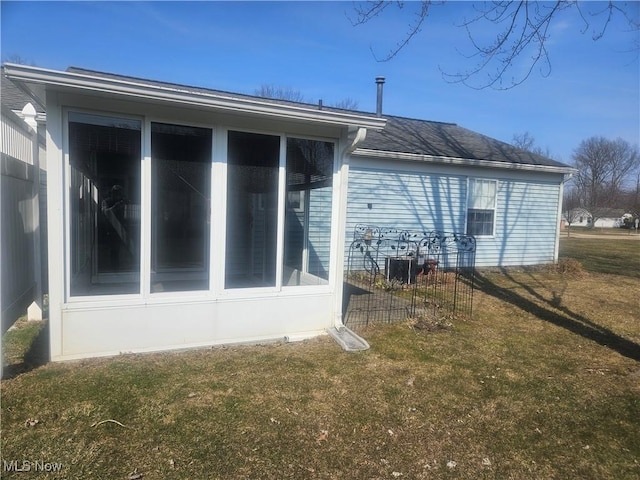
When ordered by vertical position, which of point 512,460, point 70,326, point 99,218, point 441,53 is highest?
point 441,53

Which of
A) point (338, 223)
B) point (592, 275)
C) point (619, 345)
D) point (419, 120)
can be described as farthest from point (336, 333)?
point (419, 120)

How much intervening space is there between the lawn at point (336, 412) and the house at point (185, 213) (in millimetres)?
346

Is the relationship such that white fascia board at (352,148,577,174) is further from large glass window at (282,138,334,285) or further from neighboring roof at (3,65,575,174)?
large glass window at (282,138,334,285)

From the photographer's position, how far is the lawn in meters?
2.48

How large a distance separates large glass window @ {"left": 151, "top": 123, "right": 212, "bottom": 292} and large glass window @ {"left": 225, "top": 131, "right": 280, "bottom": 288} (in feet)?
0.85

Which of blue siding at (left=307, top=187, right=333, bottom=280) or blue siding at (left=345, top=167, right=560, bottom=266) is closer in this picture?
blue siding at (left=307, top=187, right=333, bottom=280)

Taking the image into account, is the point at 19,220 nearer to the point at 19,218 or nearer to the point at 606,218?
the point at 19,218

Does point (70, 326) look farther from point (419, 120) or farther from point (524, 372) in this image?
point (419, 120)

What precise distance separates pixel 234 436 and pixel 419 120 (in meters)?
12.7

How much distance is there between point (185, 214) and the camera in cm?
423

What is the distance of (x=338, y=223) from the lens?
15.9 ft

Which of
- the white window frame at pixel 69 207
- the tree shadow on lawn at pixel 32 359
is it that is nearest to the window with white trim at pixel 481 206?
the white window frame at pixel 69 207

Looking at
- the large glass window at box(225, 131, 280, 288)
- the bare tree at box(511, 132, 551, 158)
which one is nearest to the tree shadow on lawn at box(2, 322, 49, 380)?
the large glass window at box(225, 131, 280, 288)

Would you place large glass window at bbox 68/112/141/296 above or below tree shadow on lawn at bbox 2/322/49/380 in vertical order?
above
